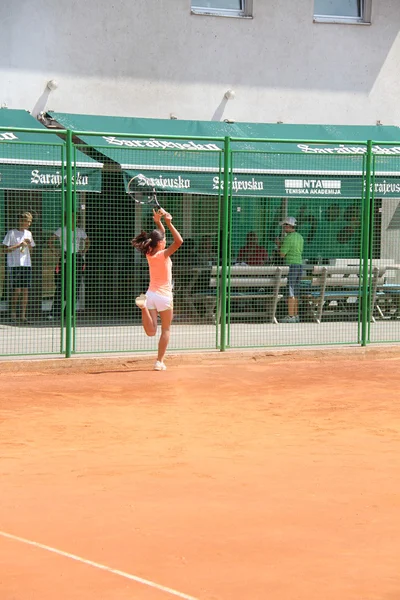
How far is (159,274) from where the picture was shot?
14297 mm

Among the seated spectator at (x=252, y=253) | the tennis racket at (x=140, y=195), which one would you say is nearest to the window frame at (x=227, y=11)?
the seated spectator at (x=252, y=253)

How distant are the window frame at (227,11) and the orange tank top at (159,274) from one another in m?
8.07

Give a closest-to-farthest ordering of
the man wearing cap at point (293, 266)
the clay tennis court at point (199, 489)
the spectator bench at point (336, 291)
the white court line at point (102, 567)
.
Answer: the white court line at point (102, 567), the clay tennis court at point (199, 489), the man wearing cap at point (293, 266), the spectator bench at point (336, 291)

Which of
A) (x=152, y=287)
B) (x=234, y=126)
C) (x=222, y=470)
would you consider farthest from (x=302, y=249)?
(x=222, y=470)

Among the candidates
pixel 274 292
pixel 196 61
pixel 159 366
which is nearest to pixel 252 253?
pixel 274 292

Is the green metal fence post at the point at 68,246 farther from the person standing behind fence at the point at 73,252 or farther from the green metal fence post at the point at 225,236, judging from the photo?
the green metal fence post at the point at 225,236

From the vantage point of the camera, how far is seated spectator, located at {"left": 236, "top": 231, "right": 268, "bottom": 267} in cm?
1684

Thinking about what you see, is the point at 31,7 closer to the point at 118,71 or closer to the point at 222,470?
the point at 118,71

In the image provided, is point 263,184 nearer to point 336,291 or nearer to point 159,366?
point 336,291

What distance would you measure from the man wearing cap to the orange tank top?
8.47 feet

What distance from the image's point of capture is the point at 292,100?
21.6 m

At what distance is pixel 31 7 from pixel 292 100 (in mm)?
5219

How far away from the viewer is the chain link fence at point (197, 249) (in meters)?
14.7

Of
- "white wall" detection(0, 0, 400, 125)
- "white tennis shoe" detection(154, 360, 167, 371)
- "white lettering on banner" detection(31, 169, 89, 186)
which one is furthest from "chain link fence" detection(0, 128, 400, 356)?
"white wall" detection(0, 0, 400, 125)
